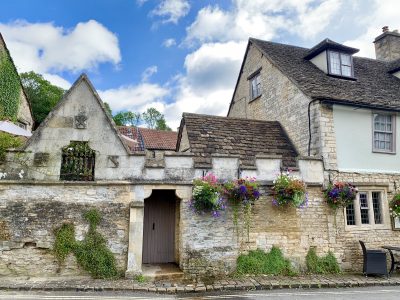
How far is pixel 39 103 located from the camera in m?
35.7

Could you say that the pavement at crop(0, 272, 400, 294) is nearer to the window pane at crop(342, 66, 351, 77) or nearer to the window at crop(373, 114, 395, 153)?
the window at crop(373, 114, 395, 153)

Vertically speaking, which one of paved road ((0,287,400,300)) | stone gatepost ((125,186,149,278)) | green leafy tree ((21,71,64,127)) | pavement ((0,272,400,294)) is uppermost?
green leafy tree ((21,71,64,127))

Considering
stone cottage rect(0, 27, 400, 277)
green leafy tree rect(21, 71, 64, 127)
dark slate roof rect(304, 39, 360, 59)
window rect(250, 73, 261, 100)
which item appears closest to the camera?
stone cottage rect(0, 27, 400, 277)

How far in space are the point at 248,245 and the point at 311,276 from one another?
2.26 m

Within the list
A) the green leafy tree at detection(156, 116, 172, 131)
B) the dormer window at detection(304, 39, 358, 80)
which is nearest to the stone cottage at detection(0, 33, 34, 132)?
the dormer window at detection(304, 39, 358, 80)

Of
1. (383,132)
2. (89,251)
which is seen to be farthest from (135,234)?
(383,132)

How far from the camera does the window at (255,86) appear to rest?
16.3 meters

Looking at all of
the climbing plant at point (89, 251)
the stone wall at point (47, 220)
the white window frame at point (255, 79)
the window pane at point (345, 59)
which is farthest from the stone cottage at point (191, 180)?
the white window frame at point (255, 79)

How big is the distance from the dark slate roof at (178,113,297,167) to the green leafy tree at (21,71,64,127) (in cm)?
2807

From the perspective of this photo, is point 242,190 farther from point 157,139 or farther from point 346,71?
point 157,139

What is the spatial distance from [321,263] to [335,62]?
9645 millimetres

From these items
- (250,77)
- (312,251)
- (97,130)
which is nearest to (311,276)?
(312,251)

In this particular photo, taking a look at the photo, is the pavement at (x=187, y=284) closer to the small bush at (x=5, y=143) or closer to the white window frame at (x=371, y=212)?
the white window frame at (x=371, y=212)

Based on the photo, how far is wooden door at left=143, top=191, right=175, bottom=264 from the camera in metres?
10.9
